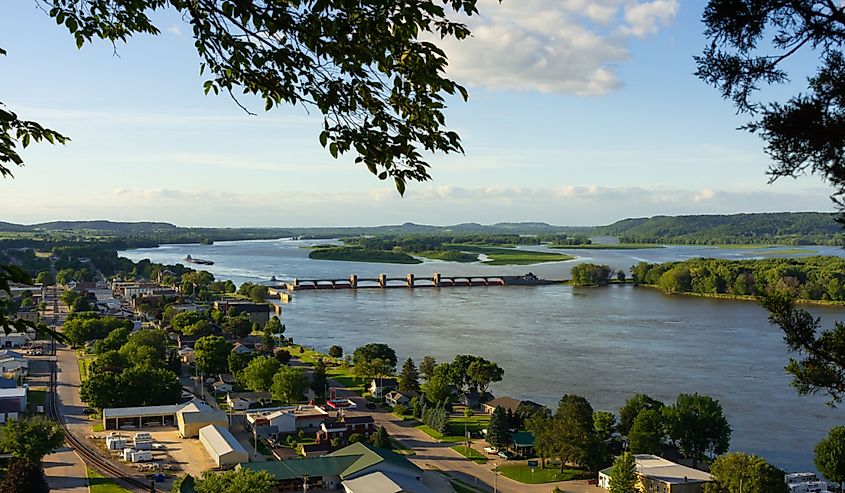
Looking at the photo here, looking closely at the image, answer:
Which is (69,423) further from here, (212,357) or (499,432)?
(499,432)

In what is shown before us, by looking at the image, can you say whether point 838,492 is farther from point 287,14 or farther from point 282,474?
point 287,14

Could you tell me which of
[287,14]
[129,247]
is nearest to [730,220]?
[129,247]

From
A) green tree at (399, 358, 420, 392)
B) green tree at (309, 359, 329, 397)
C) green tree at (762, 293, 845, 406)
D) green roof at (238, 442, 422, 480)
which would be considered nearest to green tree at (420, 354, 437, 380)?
green tree at (399, 358, 420, 392)

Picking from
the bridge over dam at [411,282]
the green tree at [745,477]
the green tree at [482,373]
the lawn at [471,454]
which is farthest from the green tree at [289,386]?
the bridge over dam at [411,282]

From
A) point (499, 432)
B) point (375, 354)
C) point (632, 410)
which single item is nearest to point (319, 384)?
point (375, 354)

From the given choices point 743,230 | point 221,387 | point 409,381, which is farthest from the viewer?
point 743,230
